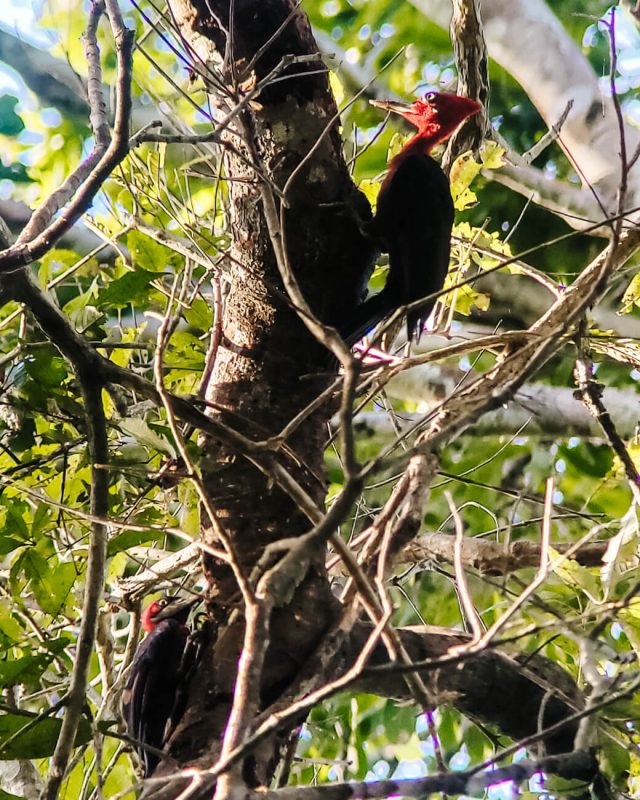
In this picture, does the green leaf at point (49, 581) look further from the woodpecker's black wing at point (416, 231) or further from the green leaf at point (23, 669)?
the woodpecker's black wing at point (416, 231)

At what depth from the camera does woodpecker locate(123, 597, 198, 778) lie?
1377 millimetres

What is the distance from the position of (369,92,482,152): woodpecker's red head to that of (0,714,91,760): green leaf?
1.76 metres

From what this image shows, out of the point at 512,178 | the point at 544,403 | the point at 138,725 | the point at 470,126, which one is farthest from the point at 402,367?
the point at 544,403

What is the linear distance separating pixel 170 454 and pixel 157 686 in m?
0.40

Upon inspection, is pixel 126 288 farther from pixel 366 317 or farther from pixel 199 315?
pixel 366 317

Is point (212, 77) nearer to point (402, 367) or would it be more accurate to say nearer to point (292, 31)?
point (292, 31)

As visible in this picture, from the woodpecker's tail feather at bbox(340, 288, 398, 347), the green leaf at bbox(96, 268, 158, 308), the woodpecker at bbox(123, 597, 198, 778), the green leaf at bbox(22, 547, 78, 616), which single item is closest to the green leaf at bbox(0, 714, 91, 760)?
the woodpecker at bbox(123, 597, 198, 778)

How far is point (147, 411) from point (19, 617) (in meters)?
0.52

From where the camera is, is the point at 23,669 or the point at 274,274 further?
the point at 274,274

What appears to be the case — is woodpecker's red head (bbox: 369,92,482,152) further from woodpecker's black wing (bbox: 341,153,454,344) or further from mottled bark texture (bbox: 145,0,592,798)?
mottled bark texture (bbox: 145,0,592,798)

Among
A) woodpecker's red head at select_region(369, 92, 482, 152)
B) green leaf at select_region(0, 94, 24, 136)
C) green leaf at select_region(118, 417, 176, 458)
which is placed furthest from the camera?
woodpecker's red head at select_region(369, 92, 482, 152)

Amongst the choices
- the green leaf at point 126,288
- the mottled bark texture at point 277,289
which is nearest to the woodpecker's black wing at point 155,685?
the mottled bark texture at point 277,289

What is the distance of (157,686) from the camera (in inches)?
55.6

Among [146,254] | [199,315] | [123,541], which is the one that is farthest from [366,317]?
[123,541]
